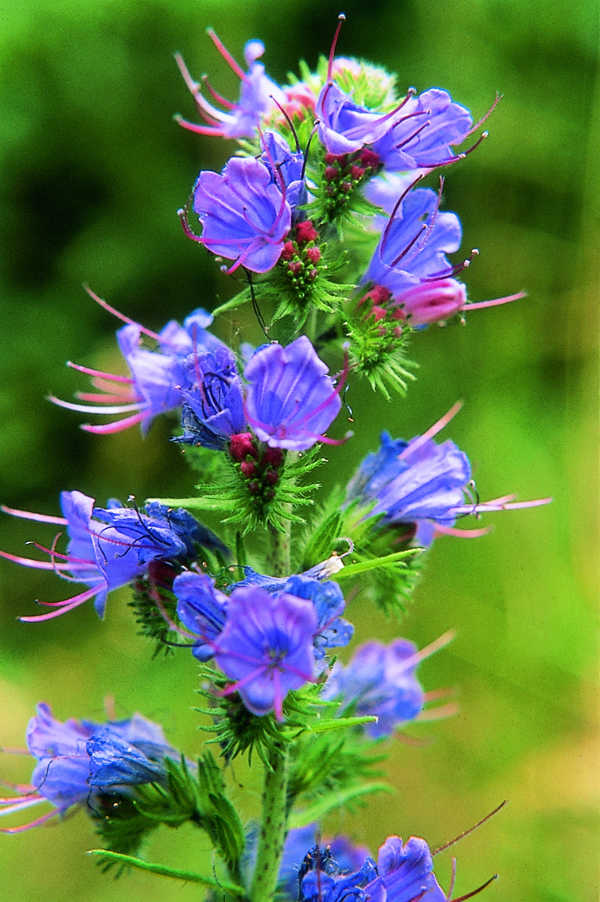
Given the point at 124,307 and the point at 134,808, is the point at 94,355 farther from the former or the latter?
the point at 134,808

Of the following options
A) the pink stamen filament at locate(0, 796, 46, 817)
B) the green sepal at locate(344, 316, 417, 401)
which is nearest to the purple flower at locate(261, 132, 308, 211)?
the green sepal at locate(344, 316, 417, 401)

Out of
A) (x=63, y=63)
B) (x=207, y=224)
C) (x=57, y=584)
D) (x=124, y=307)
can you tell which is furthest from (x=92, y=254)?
(x=207, y=224)

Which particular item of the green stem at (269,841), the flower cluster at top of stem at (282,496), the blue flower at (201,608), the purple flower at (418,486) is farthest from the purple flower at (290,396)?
the green stem at (269,841)

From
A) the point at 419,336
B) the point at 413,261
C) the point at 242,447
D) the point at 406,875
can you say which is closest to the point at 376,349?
the point at 413,261

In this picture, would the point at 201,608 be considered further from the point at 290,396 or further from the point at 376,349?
the point at 376,349

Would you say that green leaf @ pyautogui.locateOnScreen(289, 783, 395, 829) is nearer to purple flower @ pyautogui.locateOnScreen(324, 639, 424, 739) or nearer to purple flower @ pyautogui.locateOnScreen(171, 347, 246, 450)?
purple flower @ pyautogui.locateOnScreen(324, 639, 424, 739)

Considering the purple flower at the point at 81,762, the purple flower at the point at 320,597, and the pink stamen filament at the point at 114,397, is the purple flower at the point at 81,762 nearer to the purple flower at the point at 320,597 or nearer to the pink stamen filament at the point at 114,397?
the purple flower at the point at 320,597
